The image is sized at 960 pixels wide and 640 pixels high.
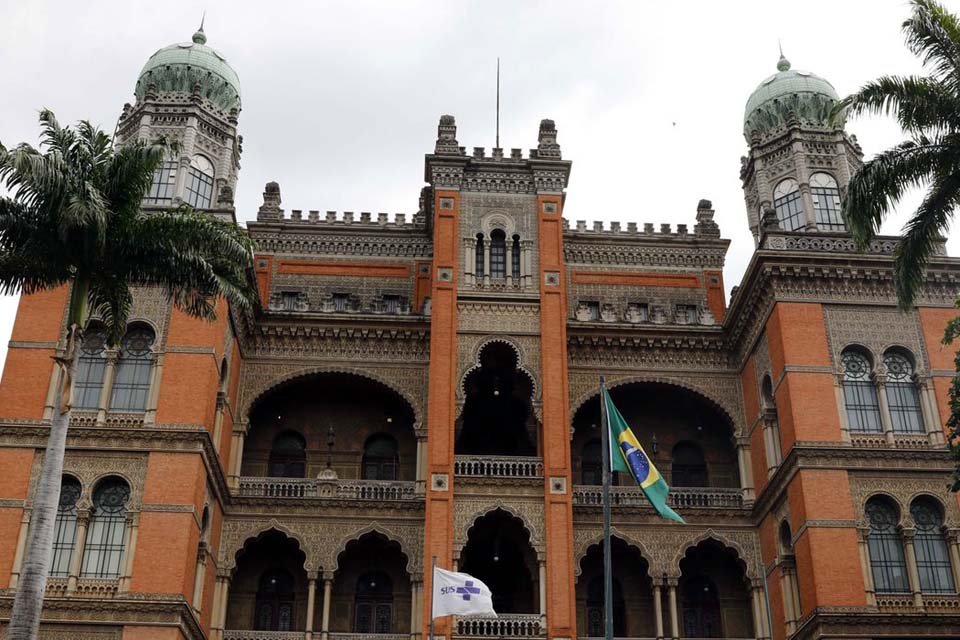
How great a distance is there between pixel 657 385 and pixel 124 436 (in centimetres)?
1708

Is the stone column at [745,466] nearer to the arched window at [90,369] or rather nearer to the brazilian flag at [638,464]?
the brazilian flag at [638,464]

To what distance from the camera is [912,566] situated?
30594mm

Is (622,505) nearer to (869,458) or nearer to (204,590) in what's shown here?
(869,458)

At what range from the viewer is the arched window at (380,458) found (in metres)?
38.1

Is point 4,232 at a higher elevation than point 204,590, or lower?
higher

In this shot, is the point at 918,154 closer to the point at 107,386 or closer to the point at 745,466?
the point at 745,466

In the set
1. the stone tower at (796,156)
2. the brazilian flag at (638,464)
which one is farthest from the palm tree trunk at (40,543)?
the stone tower at (796,156)

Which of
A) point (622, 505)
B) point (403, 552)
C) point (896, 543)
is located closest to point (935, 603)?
point (896, 543)

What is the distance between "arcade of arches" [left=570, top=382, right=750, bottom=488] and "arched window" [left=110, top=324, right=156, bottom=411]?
14029 mm

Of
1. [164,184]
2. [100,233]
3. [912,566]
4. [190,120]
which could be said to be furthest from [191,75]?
[912,566]

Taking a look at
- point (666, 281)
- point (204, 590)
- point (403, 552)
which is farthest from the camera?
point (666, 281)

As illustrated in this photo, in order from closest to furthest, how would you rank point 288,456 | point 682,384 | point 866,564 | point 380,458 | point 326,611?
1. point 866,564
2. point 326,611
3. point 682,384
4. point 288,456
5. point 380,458

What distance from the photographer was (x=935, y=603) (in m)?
30.1

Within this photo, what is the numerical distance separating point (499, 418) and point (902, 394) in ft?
41.9
